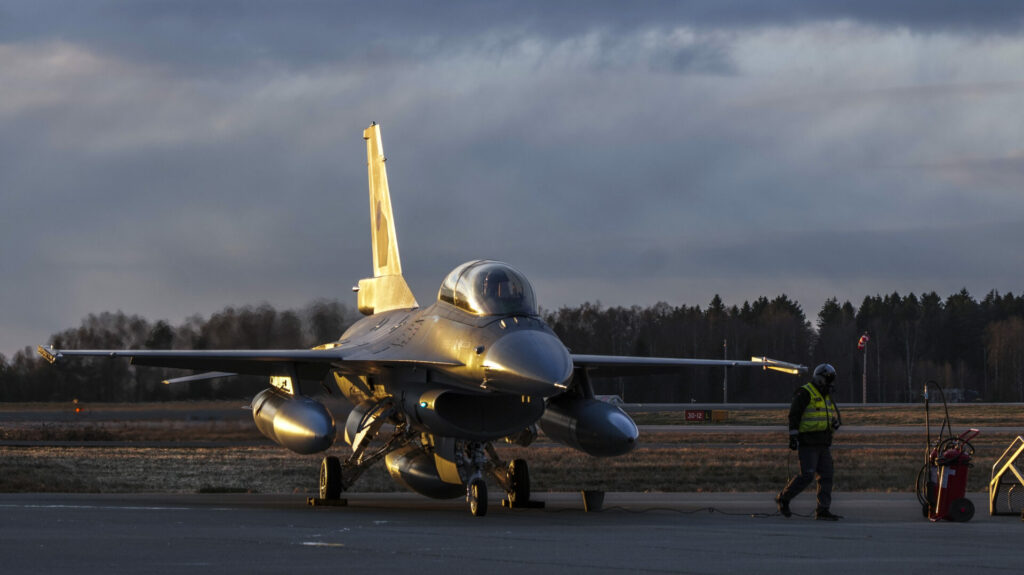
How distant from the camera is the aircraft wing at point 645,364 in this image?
19.7 meters

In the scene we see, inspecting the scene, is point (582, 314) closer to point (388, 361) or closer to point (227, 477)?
point (227, 477)

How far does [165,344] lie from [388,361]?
17189mm

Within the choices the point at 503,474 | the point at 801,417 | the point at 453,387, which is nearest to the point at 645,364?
the point at 503,474

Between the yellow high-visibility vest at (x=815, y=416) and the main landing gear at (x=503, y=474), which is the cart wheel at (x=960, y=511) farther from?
the main landing gear at (x=503, y=474)

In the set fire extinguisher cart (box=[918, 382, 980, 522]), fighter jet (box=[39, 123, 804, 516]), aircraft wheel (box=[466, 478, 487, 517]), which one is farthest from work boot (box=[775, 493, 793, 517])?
aircraft wheel (box=[466, 478, 487, 517])

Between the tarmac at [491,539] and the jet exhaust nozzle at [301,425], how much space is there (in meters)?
0.88

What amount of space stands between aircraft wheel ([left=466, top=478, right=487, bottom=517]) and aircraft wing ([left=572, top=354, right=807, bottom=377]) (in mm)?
3178

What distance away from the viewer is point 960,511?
15.4 metres

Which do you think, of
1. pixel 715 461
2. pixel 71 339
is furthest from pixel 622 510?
pixel 71 339

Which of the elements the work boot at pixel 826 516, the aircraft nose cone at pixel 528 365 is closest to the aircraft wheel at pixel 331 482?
the aircraft nose cone at pixel 528 365

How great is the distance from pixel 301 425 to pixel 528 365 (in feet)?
13.0

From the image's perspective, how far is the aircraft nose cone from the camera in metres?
15.4

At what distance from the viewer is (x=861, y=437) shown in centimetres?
4872

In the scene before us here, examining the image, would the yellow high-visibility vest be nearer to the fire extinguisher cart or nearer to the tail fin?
the fire extinguisher cart
